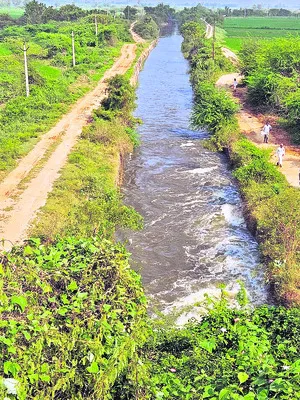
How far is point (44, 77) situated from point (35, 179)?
64.7 feet

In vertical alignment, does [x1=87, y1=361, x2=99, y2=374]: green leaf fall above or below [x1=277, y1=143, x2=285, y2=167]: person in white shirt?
above

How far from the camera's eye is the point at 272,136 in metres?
25.2

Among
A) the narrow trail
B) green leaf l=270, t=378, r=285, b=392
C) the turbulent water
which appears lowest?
the turbulent water

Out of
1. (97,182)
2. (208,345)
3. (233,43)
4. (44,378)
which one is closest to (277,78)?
(97,182)

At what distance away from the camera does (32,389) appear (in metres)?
5.40

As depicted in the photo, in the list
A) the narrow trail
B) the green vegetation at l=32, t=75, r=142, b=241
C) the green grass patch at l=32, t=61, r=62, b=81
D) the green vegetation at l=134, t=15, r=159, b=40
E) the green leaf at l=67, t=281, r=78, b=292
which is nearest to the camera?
the green leaf at l=67, t=281, r=78, b=292

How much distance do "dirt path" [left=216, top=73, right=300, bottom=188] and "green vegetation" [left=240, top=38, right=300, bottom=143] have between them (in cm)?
63

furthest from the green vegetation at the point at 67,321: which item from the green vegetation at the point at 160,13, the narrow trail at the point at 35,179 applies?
the green vegetation at the point at 160,13

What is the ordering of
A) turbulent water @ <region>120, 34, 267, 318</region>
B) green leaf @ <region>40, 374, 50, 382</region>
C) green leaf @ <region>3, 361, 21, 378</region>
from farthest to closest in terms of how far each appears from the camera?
1. turbulent water @ <region>120, 34, 267, 318</region>
2. green leaf @ <region>40, 374, 50, 382</region>
3. green leaf @ <region>3, 361, 21, 378</region>

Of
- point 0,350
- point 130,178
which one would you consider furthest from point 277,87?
point 0,350

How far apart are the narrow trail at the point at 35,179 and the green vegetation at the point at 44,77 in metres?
0.61

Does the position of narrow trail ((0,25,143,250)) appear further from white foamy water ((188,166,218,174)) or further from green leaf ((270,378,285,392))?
green leaf ((270,378,285,392))

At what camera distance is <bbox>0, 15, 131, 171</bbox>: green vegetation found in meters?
24.4

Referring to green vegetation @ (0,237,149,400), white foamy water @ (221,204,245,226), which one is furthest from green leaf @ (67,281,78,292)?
white foamy water @ (221,204,245,226)
